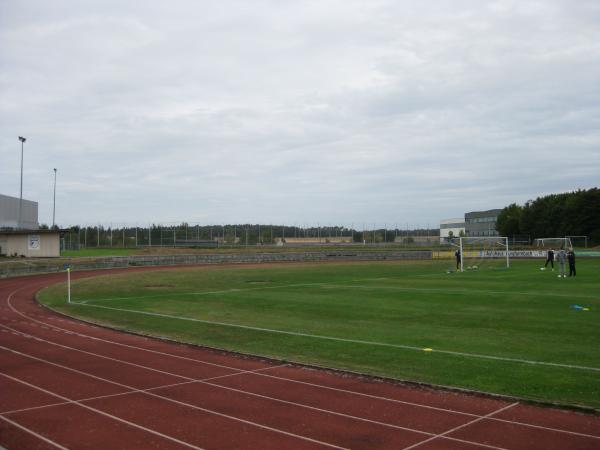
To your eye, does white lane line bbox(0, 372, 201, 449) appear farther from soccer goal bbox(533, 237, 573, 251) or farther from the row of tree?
the row of tree

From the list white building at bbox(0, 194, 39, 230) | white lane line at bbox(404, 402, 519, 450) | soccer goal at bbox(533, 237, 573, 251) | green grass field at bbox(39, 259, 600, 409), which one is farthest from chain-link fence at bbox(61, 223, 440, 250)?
white lane line at bbox(404, 402, 519, 450)

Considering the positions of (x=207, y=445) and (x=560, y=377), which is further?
(x=560, y=377)

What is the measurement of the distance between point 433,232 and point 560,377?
96.3m

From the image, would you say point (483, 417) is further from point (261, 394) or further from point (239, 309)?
point (239, 309)

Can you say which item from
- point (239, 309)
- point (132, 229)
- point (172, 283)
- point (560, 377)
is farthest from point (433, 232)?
point (560, 377)

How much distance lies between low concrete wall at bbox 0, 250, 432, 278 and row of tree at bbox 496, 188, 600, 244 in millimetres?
30204

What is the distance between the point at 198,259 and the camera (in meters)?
63.0

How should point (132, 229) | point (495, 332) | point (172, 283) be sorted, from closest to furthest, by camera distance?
1. point (495, 332)
2. point (172, 283)
3. point (132, 229)

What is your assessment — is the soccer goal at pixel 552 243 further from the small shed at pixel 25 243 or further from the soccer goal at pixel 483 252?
the small shed at pixel 25 243

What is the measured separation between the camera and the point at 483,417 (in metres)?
8.73

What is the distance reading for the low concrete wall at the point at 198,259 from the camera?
44.5 meters

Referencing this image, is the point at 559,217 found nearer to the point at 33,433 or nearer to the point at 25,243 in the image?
the point at 25,243

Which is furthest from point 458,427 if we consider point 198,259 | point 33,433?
point 198,259

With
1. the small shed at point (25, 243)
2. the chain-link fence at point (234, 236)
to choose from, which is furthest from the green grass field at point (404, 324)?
the chain-link fence at point (234, 236)
